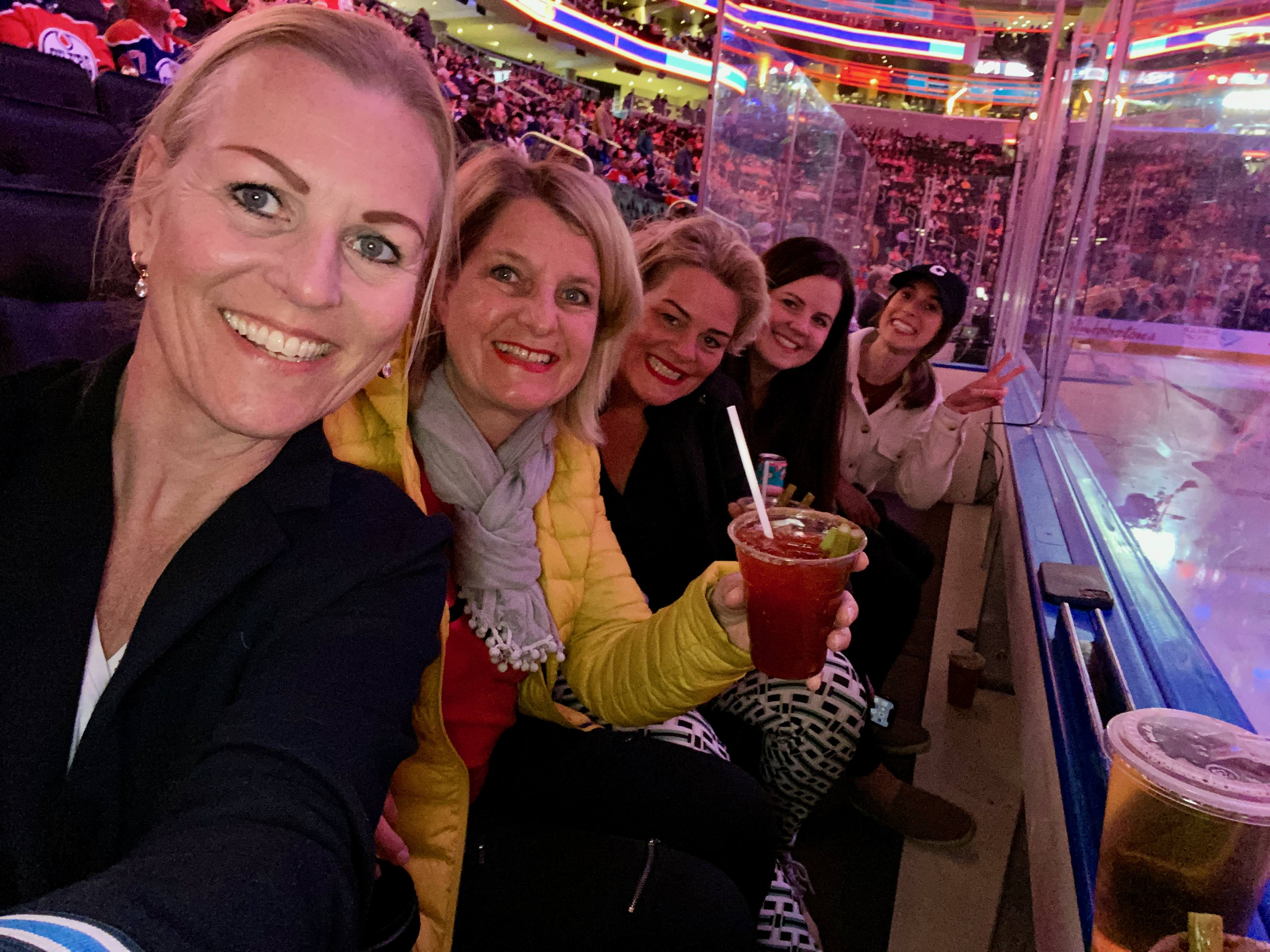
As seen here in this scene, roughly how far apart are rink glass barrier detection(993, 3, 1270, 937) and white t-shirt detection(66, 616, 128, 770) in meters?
1.23

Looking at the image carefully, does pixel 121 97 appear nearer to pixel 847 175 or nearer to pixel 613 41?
pixel 847 175

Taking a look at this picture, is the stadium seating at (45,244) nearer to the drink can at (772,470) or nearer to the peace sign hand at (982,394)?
the drink can at (772,470)

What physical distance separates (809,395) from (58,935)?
8.40 ft

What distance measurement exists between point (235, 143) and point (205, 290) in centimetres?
Answer: 18

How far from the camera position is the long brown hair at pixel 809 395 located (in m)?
2.76

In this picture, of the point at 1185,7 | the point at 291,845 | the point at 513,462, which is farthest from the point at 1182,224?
the point at 291,845

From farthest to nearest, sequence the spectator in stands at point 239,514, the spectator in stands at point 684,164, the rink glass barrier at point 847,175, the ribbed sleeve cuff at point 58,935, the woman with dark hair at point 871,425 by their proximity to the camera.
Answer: the spectator in stands at point 684,164, the rink glass barrier at point 847,175, the woman with dark hair at point 871,425, the spectator in stands at point 239,514, the ribbed sleeve cuff at point 58,935

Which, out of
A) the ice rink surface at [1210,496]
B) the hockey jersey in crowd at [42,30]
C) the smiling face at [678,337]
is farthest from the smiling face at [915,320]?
the hockey jersey in crowd at [42,30]

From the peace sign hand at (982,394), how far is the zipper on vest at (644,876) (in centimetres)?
236

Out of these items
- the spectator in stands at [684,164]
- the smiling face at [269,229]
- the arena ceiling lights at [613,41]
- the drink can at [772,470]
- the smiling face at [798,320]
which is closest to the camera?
the smiling face at [269,229]

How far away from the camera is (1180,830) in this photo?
0.69 meters

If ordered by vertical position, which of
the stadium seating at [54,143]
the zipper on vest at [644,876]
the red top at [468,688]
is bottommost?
the zipper on vest at [644,876]

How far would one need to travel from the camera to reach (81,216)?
5.57 feet

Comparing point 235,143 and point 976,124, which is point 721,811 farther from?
point 976,124
